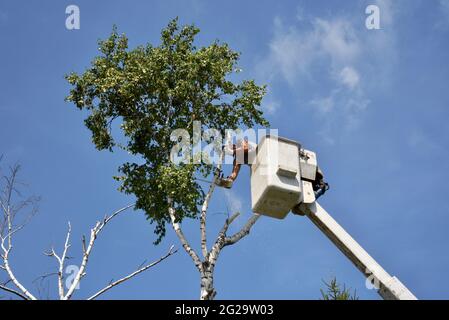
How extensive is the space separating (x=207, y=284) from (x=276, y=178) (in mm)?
7874

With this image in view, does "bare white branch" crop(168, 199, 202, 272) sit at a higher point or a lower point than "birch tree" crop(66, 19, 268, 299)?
lower

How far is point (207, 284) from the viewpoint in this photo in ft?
45.2

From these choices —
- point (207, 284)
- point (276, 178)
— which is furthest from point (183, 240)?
point (276, 178)

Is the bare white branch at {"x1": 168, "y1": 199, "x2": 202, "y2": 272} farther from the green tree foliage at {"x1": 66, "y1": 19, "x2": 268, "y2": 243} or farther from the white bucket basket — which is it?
the white bucket basket

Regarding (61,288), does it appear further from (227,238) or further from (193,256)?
(227,238)

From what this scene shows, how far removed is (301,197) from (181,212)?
886 centimetres

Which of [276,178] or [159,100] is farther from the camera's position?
[159,100]

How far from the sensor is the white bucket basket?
6.62 meters

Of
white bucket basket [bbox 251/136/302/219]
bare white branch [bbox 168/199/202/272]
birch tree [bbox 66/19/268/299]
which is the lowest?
white bucket basket [bbox 251/136/302/219]

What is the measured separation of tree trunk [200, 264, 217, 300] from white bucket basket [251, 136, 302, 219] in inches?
280

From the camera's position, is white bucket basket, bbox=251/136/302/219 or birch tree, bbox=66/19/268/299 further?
birch tree, bbox=66/19/268/299

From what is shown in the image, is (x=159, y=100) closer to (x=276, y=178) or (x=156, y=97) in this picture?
(x=156, y=97)

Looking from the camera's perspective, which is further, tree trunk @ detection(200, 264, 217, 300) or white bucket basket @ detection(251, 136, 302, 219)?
tree trunk @ detection(200, 264, 217, 300)

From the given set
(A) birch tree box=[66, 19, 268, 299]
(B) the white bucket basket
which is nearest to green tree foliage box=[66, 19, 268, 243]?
(A) birch tree box=[66, 19, 268, 299]
